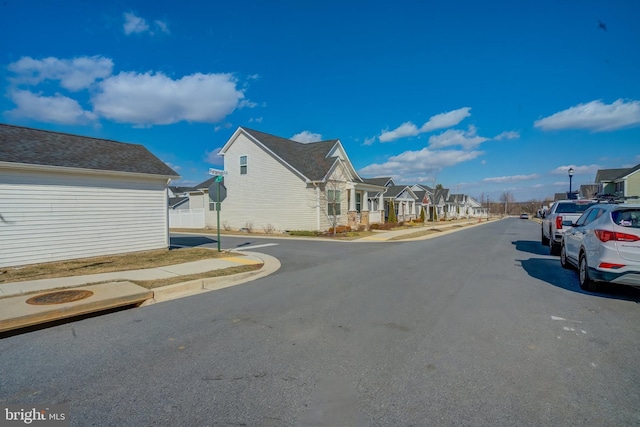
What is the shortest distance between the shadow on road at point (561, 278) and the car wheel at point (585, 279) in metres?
0.13

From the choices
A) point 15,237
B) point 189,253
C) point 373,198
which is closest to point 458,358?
point 189,253

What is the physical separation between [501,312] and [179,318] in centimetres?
548

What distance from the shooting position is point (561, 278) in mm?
8828

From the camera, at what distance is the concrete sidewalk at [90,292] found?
5.64m

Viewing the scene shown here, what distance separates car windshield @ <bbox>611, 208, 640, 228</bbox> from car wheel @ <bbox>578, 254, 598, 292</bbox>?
1.16 metres

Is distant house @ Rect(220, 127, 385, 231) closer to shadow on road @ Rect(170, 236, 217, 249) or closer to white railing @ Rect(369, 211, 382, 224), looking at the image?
white railing @ Rect(369, 211, 382, 224)

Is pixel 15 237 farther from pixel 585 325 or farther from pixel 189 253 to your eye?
pixel 585 325

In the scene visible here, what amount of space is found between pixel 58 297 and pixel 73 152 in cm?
779

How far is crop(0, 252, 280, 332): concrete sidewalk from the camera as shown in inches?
222

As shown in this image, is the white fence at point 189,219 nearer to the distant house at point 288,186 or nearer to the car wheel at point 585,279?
the distant house at point 288,186

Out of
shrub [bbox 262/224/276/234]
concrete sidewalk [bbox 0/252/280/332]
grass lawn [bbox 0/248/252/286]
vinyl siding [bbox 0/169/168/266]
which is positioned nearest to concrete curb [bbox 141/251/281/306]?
concrete sidewalk [bbox 0/252/280/332]

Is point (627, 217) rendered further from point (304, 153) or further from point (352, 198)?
point (304, 153)

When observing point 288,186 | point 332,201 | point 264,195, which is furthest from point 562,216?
point 264,195

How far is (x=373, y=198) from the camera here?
103ft
